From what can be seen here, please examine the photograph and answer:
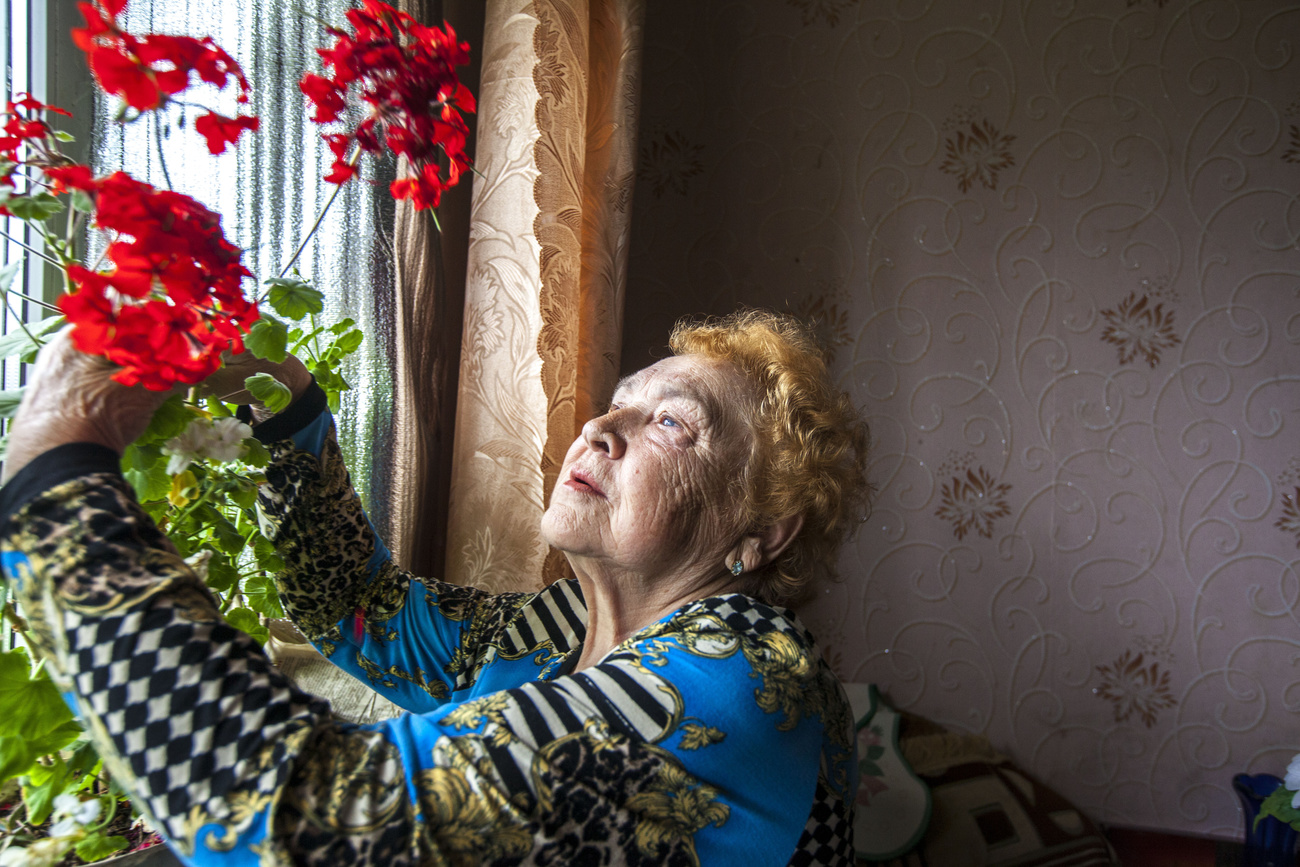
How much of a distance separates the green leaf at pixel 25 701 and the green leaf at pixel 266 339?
0.27 metres

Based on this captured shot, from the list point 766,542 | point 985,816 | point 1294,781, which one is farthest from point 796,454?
point 1294,781

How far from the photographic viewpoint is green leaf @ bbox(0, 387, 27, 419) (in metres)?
0.56

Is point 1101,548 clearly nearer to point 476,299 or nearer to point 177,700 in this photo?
point 476,299

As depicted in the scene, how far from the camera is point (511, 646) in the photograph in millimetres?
1028

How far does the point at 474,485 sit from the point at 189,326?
81 centimetres

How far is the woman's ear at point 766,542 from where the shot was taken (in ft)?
3.20

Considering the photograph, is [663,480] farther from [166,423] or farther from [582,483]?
[166,423]

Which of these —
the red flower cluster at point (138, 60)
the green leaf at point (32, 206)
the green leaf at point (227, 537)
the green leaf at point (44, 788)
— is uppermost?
the red flower cluster at point (138, 60)

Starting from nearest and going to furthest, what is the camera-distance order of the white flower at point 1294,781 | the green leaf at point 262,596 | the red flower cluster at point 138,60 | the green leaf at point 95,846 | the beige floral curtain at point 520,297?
the red flower cluster at point 138,60
the green leaf at point 95,846
the green leaf at point 262,596
the beige floral curtain at point 520,297
the white flower at point 1294,781

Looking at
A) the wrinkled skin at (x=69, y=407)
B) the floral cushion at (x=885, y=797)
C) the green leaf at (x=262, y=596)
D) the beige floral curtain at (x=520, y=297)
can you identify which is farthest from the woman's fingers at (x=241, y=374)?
the floral cushion at (x=885, y=797)

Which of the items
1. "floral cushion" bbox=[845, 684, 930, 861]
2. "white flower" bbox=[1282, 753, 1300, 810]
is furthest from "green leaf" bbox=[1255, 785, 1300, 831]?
"floral cushion" bbox=[845, 684, 930, 861]

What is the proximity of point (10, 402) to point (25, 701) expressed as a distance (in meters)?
0.21

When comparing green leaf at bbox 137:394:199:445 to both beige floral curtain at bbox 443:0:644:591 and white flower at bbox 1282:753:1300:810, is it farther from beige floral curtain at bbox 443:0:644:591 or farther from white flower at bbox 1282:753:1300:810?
white flower at bbox 1282:753:1300:810

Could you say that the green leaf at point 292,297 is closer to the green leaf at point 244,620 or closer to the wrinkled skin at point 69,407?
the wrinkled skin at point 69,407
